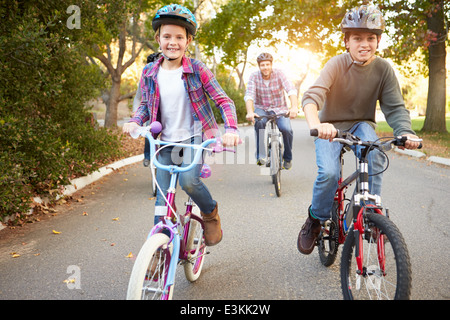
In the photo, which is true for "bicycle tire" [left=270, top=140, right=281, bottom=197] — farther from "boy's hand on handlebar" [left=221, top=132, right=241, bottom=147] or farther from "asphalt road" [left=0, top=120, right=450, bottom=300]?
"boy's hand on handlebar" [left=221, top=132, right=241, bottom=147]

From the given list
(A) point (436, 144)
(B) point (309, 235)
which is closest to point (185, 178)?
(B) point (309, 235)

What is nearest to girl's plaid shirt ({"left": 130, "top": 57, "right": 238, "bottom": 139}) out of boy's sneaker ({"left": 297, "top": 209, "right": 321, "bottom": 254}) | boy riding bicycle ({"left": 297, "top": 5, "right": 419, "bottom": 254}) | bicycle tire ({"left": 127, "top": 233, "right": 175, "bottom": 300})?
boy riding bicycle ({"left": 297, "top": 5, "right": 419, "bottom": 254})

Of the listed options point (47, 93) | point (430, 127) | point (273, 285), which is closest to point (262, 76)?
point (47, 93)

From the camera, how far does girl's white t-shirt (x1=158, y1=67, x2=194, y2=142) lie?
3.38m

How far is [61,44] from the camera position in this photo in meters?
6.18

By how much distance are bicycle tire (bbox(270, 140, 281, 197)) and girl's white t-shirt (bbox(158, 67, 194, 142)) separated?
11.3 feet

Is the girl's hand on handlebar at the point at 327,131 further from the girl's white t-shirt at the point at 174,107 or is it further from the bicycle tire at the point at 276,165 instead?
the bicycle tire at the point at 276,165

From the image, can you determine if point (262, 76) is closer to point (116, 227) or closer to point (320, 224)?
point (116, 227)

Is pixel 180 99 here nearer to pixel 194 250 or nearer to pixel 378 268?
pixel 194 250

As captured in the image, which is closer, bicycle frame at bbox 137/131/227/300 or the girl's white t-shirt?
bicycle frame at bbox 137/131/227/300

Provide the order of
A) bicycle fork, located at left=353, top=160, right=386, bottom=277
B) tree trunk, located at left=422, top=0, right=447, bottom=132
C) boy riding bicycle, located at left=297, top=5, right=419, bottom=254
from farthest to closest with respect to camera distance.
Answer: tree trunk, located at left=422, top=0, right=447, bottom=132, boy riding bicycle, located at left=297, top=5, right=419, bottom=254, bicycle fork, located at left=353, top=160, right=386, bottom=277

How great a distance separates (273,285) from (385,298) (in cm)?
102

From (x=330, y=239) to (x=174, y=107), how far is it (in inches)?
65.9

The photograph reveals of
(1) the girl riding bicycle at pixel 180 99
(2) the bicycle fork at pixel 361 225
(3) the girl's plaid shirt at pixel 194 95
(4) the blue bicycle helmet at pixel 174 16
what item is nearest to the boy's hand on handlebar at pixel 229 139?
(1) the girl riding bicycle at pixel 180 99
